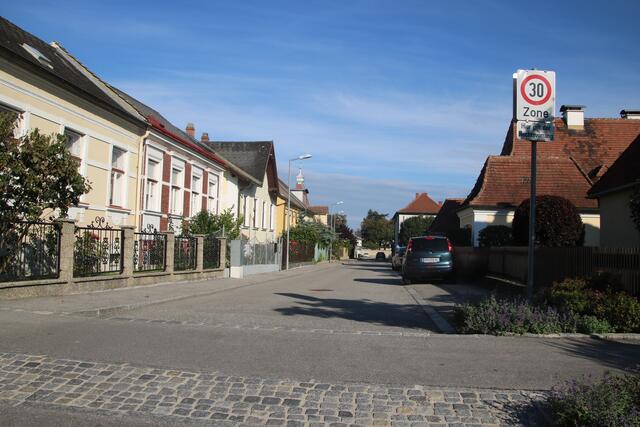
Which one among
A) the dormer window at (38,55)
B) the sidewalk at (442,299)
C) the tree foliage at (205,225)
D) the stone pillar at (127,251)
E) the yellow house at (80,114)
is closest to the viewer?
the sidewalk at (442,299)

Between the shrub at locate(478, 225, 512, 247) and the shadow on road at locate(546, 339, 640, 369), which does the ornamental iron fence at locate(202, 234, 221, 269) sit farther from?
the shadow on road at locate(546, 339, 640, 369)

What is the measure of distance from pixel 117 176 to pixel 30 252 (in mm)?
8579

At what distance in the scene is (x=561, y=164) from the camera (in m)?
33.1

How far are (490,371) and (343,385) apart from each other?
5.64 ft

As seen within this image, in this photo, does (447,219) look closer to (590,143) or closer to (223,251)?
(590,143)

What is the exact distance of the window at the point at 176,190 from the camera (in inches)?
1010

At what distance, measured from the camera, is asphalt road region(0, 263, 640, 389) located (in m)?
6.30

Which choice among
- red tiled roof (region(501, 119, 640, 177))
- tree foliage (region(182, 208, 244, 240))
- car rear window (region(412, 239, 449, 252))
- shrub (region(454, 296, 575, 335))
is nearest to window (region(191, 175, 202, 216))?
tree foliage (region(182, 208, 244, 240))

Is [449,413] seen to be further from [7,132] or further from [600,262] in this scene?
[7,132]

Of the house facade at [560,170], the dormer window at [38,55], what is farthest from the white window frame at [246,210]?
the dormer window at [38,55]

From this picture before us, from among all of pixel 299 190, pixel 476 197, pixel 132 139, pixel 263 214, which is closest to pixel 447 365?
pixel 132 139

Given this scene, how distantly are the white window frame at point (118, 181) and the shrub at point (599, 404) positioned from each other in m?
18.3

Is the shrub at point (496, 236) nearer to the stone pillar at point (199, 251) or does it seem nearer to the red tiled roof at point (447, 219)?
the stone pillar at point (199, 251)

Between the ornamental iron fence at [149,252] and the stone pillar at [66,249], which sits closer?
the stone pillar at [66,249]
